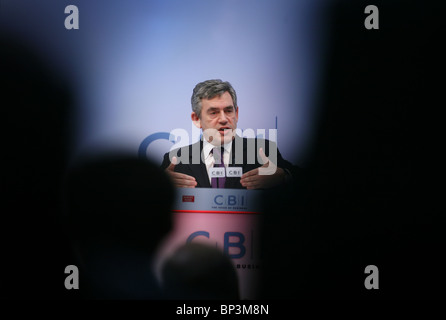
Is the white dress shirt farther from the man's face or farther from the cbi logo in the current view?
the cbi logo

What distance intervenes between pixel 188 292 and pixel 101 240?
0.58 m

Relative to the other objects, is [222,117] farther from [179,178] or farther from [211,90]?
[179,178]

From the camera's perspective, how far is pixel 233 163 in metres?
2.37

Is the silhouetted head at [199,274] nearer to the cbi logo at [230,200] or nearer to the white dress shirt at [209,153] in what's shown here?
the cbi logo at [230,200]

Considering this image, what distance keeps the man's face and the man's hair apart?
0.02m

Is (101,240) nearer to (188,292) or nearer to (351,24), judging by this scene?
(188,292)

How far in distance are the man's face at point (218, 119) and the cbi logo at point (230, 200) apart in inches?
12.3

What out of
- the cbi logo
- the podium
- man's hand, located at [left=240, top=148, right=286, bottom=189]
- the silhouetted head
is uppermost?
man's hand, located at [left=240, top=148, right=286, bottom=189]

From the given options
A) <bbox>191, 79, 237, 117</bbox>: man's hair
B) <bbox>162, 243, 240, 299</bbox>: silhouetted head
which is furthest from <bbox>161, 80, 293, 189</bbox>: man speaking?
<bbox>162, 243, 240, 299</bbox>: silhouetted head

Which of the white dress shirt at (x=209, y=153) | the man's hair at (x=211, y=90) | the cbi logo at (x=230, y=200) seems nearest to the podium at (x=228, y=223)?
the cbi logo at (x=230, y=200)

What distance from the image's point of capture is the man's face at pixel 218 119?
7.77ft

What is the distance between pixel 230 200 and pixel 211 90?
2.10 ft

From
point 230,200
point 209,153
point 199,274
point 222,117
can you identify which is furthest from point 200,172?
point 199,274

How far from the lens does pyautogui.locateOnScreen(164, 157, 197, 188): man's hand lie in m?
2.36
